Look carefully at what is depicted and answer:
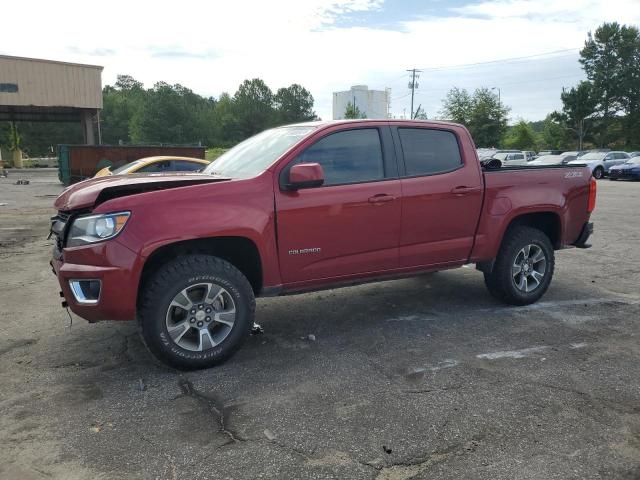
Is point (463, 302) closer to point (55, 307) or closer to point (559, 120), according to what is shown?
point (55, 307)

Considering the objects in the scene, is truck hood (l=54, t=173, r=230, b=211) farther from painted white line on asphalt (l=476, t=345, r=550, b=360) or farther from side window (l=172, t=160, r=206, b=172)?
side window (l=172, t=160, r=206, b=172)

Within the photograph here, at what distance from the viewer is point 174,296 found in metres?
3.63

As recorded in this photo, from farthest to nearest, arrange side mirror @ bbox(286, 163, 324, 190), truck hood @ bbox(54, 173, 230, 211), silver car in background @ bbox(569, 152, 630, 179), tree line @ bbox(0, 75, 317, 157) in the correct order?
tree line @ bbox(0, 75, 317, 157), silver car in background @ bbox(569, 152, 630, 179), side mirror @ bbox(286, 163, 324, 190), truck hood @ bbox(54, 173, 230, 211)

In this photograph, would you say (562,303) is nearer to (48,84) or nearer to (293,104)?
(48,84)

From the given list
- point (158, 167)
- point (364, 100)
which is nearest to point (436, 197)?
point (158, 167)

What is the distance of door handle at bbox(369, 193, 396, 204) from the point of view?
4.32 metres

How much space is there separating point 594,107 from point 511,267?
66119mm

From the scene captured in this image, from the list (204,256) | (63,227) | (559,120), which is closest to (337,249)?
(204,256)

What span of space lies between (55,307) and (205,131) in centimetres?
8261

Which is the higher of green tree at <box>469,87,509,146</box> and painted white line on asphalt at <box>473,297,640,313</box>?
green tree at <box>469,87,509,146</box>

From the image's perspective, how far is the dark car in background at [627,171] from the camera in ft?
85.2

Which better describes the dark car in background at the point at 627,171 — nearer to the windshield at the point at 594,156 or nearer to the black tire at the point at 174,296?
the windshield at the point at 594,156

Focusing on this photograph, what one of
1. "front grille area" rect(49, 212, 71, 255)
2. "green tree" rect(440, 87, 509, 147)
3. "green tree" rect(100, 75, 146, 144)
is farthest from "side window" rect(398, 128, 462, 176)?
"green tree" rect(100, 75, 146, 144)

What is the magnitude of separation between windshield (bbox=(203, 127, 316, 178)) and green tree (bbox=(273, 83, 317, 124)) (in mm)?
89288
